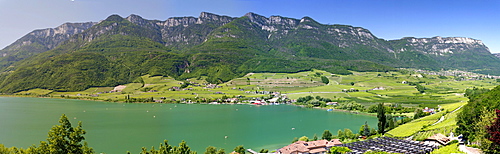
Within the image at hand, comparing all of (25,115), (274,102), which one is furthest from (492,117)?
(25,115)

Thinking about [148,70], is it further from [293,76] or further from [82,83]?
[293,76]

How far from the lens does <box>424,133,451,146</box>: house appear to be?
26.0 metres

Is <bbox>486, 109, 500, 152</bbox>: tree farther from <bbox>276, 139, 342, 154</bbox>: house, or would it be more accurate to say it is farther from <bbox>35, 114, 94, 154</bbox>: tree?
<bbox>35, 114, 94, 154</bbox>: tree

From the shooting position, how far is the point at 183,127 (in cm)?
4697

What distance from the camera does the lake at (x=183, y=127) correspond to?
122ft

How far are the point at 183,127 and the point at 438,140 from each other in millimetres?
33684

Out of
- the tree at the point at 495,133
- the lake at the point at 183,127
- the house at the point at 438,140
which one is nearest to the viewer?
the tree at the point at 495,133

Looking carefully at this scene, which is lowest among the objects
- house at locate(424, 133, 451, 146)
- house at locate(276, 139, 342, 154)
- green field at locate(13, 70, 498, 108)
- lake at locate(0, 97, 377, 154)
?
lake at locate(0, 97, 377, 154)

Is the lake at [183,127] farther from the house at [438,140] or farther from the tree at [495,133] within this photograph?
the tree at [495,133]

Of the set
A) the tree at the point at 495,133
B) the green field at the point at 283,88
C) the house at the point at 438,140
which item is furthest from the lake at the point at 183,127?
the green field at the point at 283,88

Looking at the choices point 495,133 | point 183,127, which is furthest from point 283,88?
point 495,133

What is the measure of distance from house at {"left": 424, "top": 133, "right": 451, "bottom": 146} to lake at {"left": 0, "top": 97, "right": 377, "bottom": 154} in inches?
603

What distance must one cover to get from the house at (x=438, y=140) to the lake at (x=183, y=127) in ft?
50.3

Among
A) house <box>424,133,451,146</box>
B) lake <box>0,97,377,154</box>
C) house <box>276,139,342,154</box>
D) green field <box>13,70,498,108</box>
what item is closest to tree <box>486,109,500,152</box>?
house <box>424,133,451,146</box>
